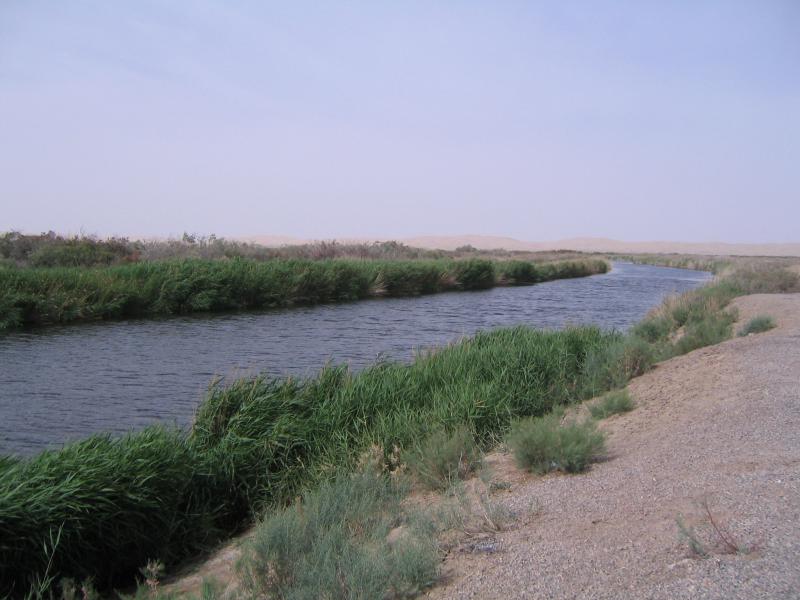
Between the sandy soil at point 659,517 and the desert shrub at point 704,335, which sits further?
the desert shrub at point 704,335

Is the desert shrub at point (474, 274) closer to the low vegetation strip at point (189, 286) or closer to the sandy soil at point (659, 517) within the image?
the low vegetation strip at point (189, 286)

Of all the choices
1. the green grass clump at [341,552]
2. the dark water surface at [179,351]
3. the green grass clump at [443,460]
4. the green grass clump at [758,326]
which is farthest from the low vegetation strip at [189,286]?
the green grass clump at [758,326]

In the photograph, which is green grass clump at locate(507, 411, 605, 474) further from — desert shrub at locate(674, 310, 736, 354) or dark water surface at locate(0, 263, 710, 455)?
desert shrub at locate(674, 310, 736, 354)

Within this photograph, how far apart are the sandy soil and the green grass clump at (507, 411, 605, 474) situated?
17 centimetres

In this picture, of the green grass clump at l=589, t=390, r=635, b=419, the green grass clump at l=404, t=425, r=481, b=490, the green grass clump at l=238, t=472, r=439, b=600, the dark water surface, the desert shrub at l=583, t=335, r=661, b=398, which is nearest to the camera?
the green grass clump at l=238, t=472, r=439, b=600

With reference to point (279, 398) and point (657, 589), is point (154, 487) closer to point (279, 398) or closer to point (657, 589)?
point (279, 398)

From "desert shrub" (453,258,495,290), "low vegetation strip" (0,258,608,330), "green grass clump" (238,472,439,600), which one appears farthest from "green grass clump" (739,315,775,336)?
"desert shrub" (453,258,495,290)

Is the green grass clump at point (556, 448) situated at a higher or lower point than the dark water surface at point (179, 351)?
higher

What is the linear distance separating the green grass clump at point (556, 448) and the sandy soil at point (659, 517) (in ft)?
0.57

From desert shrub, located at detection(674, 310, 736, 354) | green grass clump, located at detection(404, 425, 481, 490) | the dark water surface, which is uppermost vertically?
desert shrub, located at detection(674, 310, 736, 354)

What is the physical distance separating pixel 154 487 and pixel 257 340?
1300 cm

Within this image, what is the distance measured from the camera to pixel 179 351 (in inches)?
700

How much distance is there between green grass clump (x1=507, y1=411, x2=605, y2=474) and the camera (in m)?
6.89

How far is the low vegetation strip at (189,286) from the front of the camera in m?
22.2
